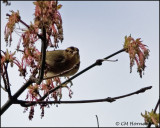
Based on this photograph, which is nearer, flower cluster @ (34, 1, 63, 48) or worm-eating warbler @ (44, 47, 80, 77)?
flower cluster @ (34, 1, 63, 48)

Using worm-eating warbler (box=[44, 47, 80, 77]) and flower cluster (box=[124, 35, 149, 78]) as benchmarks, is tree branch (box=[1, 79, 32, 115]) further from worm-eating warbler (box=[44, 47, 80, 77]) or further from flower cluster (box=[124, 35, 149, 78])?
flower cluster (box=[124, 35, 149, 78])

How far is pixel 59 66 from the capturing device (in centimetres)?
440

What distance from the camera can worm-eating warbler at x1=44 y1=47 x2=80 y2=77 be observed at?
433 centimetres

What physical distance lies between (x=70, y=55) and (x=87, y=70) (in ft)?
4.76

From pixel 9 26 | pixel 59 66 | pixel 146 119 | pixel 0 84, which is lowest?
pixel 146 119

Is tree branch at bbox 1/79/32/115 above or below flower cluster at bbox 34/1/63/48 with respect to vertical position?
below

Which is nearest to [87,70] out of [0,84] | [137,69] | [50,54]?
[137,69]

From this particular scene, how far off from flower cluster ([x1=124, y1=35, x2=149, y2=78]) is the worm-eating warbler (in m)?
0.68

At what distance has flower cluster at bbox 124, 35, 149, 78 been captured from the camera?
3.77 metres

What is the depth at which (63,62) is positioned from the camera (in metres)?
4.49

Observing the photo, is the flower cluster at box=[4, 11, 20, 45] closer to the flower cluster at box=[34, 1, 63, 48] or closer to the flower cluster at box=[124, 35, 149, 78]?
the flower cluster at box=[34, 1, 63, 48]

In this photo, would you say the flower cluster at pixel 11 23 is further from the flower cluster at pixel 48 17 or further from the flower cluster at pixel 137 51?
the flower cluster at pixel 137 51

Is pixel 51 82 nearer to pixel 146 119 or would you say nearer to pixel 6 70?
pixel 6 70

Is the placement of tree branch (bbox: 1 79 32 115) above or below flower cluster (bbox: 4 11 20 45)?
below
